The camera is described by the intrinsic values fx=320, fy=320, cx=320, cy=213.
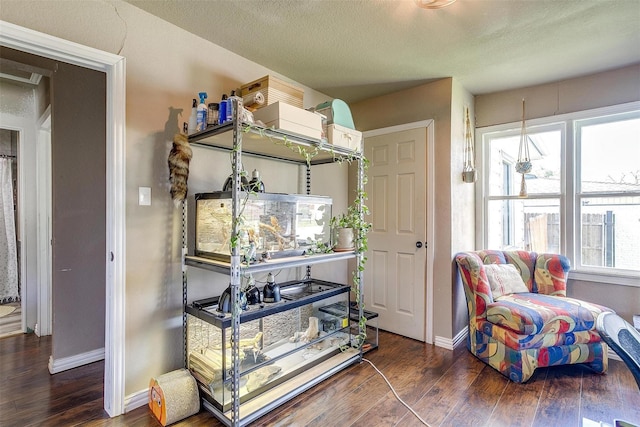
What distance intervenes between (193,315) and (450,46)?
2.54m

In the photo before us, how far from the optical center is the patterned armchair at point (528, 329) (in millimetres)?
2250

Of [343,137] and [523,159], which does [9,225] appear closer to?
[343,137]

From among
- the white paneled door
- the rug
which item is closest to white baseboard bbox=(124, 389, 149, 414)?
the white paneled door

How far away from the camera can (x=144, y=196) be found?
77.5 inches

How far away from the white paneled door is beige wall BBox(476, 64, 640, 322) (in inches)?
37.5

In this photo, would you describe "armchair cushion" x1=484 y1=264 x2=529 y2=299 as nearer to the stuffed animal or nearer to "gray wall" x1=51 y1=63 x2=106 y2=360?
the stuffed animal

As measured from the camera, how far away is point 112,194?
1.85 meters

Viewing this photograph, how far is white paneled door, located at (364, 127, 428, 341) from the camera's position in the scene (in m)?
3.03

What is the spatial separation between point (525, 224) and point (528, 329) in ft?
4.45

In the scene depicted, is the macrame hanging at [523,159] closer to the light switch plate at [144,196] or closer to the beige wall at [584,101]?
the beige wall at [584,101]

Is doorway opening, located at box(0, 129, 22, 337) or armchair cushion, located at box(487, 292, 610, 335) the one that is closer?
armchair cushion, located at box(487, 292, 610, 335)

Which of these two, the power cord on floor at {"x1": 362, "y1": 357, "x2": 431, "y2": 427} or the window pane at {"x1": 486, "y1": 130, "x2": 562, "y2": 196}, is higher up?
the window pane at {"x1": 486, "y1": 130, "x2": 562, "y2": 196}

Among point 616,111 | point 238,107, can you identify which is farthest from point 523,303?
point 238,107

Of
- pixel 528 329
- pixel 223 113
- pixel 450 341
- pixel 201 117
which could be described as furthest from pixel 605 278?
pixel 201 117
